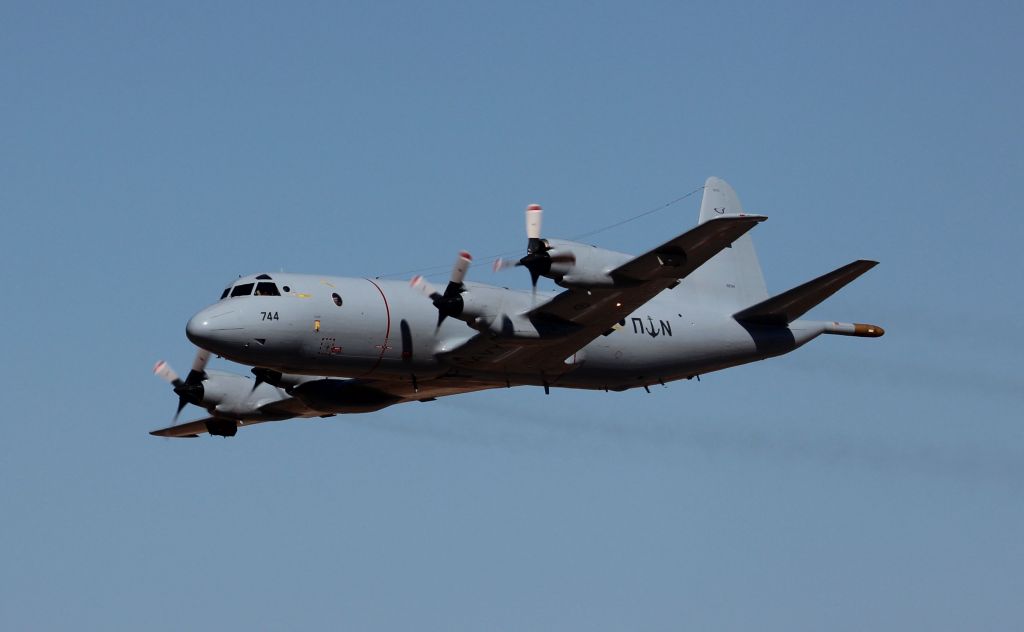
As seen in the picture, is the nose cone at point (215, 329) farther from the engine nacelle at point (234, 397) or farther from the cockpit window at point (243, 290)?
the engine nacelle at point (234, 397)

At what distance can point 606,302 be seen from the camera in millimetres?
30781

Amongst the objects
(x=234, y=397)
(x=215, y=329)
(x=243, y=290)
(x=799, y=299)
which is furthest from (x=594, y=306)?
(x=234, y=397)

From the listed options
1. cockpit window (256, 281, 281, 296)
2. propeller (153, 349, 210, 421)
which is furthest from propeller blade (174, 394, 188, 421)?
cockpit window (256, 281, 281, 296)

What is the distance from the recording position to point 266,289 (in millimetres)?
30234

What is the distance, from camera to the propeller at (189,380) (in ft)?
119

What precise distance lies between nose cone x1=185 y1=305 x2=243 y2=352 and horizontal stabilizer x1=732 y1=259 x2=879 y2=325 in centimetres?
1178

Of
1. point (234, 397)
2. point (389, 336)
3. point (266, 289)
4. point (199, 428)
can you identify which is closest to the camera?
point (266, 289)

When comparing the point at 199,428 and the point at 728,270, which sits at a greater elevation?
the point at 728,270

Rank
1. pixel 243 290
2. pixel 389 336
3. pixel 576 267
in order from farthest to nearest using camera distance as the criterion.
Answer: pixel 389 336, pixel 243 290, pixel 576 267

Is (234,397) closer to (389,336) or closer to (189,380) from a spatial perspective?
(189,380)

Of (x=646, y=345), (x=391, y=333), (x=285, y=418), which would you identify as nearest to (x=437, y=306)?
(x=391, y=333)

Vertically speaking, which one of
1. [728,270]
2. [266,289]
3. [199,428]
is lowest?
[199,428]

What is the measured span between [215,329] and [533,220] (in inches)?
263

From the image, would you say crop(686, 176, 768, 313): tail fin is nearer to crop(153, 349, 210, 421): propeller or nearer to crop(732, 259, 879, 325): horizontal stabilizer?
crop(732, 259, 879, 325): horizontal stabilizer
